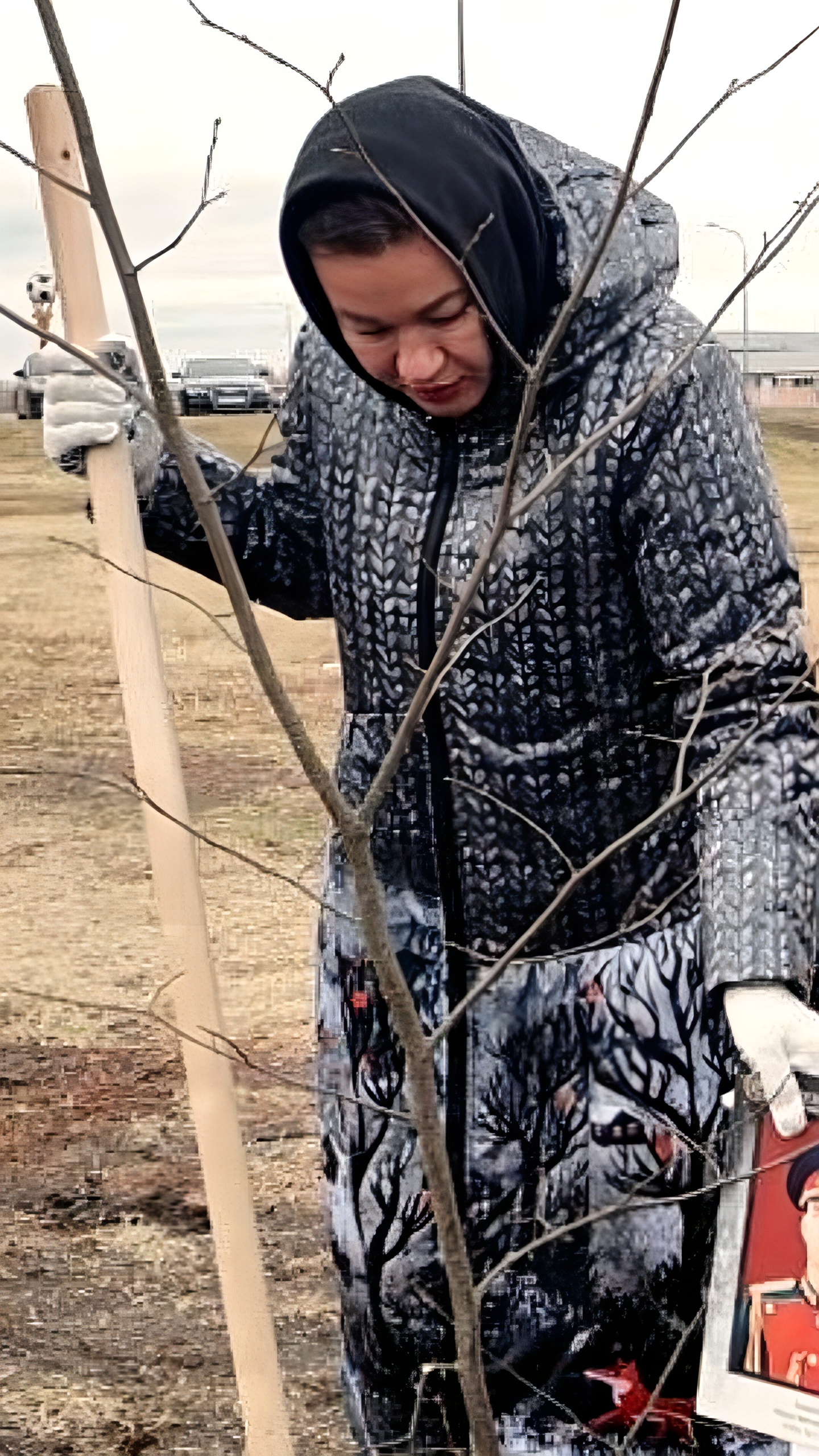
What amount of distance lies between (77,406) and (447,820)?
574 mm

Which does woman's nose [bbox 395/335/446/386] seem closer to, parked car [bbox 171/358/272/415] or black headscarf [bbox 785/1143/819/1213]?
parked car [bbox 171/358/272/415]

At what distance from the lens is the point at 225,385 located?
2.43 metres

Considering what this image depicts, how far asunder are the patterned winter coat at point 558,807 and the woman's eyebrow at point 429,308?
4.8 inches

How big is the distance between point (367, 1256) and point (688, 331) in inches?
43.7

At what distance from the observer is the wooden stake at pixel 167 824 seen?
198cm

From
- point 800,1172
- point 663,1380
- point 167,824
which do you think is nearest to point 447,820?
point 167,824

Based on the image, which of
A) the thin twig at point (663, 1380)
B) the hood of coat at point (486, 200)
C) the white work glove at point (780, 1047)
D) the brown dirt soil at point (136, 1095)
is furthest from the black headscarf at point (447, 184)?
the thin twig at point (663, 1380)

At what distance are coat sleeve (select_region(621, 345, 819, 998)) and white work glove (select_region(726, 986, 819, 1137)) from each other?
0.03 meters

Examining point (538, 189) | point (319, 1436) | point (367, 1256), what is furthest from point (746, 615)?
point (319, 1436)

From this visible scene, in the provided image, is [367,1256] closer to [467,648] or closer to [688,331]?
[467,648]

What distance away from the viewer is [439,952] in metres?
2.16

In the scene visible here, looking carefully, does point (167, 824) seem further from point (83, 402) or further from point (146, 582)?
point (83, 402)

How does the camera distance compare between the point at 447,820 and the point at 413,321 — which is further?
the point at 447,820

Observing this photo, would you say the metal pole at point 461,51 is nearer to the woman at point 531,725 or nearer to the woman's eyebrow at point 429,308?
the woman at point 531,725
